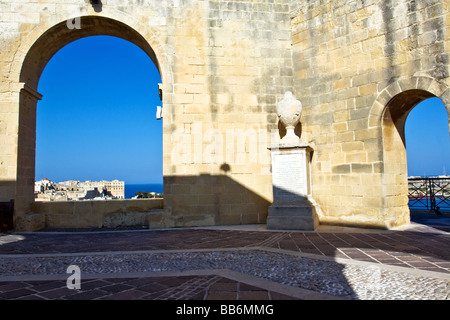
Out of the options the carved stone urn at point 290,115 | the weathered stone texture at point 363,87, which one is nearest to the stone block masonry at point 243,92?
the weathered stone texture at point 363,87

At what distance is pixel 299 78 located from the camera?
26.3 feet

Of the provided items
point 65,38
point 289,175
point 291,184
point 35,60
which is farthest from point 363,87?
point 35,60

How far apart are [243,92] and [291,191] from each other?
110 inches

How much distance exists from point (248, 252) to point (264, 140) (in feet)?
12.6

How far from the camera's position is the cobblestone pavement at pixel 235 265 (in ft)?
9.12

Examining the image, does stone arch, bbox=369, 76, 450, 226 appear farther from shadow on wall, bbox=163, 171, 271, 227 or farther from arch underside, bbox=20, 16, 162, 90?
arch underside, bbox=20, 16, 162, 90

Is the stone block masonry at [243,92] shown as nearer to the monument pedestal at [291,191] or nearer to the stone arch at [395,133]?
the stone arch at [395,133]

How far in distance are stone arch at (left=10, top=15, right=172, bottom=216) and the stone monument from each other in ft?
10.3

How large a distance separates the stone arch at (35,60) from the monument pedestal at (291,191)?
11.0 ft

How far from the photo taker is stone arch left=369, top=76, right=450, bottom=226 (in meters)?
6.27

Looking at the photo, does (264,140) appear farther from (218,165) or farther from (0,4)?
(0,4)

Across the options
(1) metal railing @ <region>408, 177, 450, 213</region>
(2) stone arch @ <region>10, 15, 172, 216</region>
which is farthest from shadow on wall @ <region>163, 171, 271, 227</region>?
(1) metal railing @ <region>408, 177, 450, 213</region>
